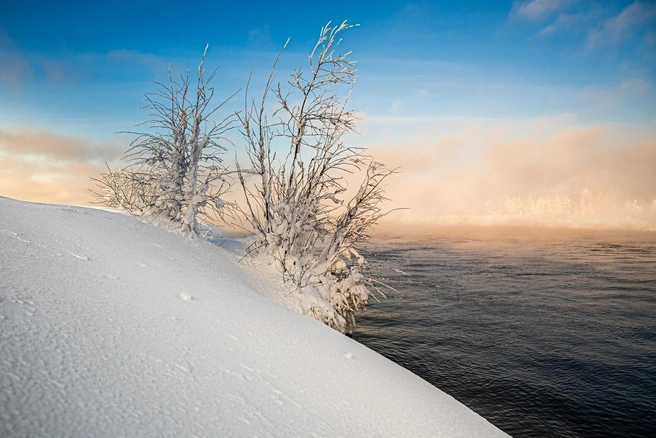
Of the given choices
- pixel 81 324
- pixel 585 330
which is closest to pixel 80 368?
pixel 81 324

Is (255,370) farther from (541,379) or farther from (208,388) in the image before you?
(541,379)

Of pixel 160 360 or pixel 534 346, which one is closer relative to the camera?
pixel 160 360

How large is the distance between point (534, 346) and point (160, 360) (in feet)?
27.0

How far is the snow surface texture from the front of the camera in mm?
1706

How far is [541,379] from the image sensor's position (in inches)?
255

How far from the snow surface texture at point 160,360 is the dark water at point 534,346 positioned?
112 inches

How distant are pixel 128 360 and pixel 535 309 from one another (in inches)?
463

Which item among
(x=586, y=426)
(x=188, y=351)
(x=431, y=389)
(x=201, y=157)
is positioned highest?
(x=201, y=157)

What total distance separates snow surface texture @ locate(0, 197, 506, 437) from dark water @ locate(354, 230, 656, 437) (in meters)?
2.85

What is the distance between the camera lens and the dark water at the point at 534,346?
5.45m

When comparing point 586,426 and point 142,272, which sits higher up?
point 142,272

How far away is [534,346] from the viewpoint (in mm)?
8070

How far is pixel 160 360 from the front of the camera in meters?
2.27

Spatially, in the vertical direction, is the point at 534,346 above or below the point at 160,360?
below
